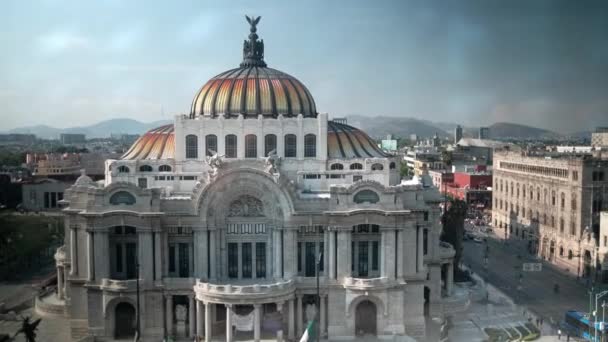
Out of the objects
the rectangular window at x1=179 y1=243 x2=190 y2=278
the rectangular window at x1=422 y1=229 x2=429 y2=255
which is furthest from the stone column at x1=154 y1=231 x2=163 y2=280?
the rectangular window at x1=422 y1=229 x2=429 y2=255

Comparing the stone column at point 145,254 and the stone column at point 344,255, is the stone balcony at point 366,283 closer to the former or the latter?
the stone column at point 344,255

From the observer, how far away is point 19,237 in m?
54.7

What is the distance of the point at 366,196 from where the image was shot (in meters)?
48.2

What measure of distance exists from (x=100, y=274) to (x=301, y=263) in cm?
1520

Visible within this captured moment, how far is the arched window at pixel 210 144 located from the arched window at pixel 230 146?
977 millimetres

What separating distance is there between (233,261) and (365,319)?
36.7 ft

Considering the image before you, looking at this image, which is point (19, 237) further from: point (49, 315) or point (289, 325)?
point (289, 325)

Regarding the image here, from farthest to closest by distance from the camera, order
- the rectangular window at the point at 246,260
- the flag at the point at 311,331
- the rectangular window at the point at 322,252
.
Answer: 1. the rectangular window at the point at 246,260
2. the rectangular window at the point at 322,252
3. the flag at the point at 311,331

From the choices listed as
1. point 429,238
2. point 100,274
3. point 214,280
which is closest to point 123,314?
point 100,274

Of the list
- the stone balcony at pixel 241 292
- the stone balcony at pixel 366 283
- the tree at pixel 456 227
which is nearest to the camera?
the stone balcony at pixel 241 292

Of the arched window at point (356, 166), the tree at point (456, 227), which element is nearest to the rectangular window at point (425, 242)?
the arched window at point (356, 166)

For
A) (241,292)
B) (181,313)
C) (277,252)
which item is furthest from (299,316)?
(181,313)

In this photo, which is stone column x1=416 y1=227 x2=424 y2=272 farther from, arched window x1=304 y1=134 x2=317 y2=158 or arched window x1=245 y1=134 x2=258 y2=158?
arched window x1=245 y1=134 x2=258 y2=158

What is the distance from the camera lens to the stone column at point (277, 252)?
159 feet
